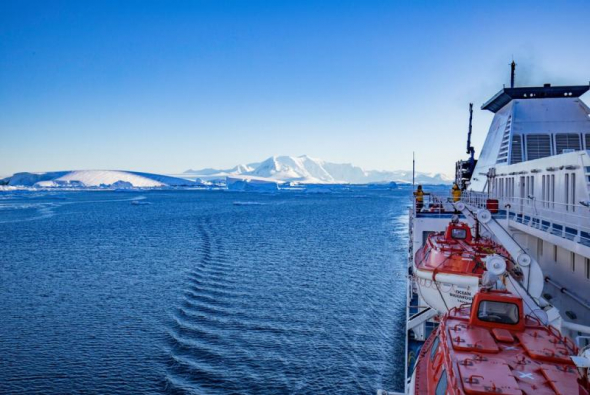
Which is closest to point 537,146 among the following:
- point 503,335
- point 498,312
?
point 498,312

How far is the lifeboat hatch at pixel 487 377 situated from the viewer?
486 centimetres

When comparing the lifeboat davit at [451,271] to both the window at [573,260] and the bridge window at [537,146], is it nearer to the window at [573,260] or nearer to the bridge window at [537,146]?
the window at [573,260]

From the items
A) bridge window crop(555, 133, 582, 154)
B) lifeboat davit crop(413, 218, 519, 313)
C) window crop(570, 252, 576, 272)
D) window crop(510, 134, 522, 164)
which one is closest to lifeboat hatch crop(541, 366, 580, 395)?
lifeboat davit crop(413, 218, 519, 313)

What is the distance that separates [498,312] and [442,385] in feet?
5.20

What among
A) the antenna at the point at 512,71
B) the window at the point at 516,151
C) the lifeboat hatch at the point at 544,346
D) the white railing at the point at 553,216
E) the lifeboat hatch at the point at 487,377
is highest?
the antenna at the point at 512,71

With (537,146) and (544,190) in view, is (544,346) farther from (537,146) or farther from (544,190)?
(537,146)

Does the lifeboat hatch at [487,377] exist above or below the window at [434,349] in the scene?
above

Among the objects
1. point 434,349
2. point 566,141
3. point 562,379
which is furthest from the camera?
point 566,141

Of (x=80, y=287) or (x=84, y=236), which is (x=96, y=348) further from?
(x=84, y=236)

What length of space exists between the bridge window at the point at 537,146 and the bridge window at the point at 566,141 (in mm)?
411

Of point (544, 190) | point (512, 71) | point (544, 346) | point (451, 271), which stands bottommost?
point (451, 271)

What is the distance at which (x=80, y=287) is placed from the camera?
20.3 meters

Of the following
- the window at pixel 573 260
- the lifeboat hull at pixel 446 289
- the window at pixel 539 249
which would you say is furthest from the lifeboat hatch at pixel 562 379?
the window at pixel 539 249

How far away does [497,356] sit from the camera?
18.8 feet
